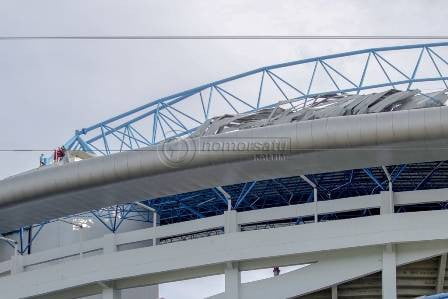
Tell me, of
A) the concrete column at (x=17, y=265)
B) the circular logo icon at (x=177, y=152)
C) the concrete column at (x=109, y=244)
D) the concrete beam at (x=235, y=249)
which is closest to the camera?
the concrete beam at (x=235, y=249)

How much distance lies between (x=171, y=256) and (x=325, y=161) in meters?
6.04

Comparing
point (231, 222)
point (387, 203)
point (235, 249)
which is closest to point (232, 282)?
point (235, 249)

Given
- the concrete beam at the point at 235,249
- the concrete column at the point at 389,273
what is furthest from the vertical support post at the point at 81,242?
the concrete column at the point at 389,273

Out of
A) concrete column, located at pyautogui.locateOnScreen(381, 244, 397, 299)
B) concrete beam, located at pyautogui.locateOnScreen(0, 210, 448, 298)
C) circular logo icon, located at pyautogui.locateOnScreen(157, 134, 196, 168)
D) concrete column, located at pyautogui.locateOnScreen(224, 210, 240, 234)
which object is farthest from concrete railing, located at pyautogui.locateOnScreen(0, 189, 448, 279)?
circular logo icon, located at pyautogui.locateOnScreen(157, 134, 196, 168)

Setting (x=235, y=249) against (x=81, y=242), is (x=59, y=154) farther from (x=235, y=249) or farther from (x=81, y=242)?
(x=235, y=249)

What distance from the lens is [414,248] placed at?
93.0ft

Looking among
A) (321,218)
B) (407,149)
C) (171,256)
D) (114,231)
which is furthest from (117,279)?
(407,149)

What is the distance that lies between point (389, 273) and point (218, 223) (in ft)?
18.6

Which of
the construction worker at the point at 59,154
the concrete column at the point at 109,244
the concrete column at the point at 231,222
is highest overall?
the construction worker at the point at 59,154

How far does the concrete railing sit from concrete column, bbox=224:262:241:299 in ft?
3.69

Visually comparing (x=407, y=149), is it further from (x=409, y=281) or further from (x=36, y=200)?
(x=36, y=200)

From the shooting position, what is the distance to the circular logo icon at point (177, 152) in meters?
28.2

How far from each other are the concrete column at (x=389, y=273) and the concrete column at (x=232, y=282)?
4.48 m

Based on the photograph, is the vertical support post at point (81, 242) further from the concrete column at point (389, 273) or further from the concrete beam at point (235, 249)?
the concrete column at point (389, 273)
